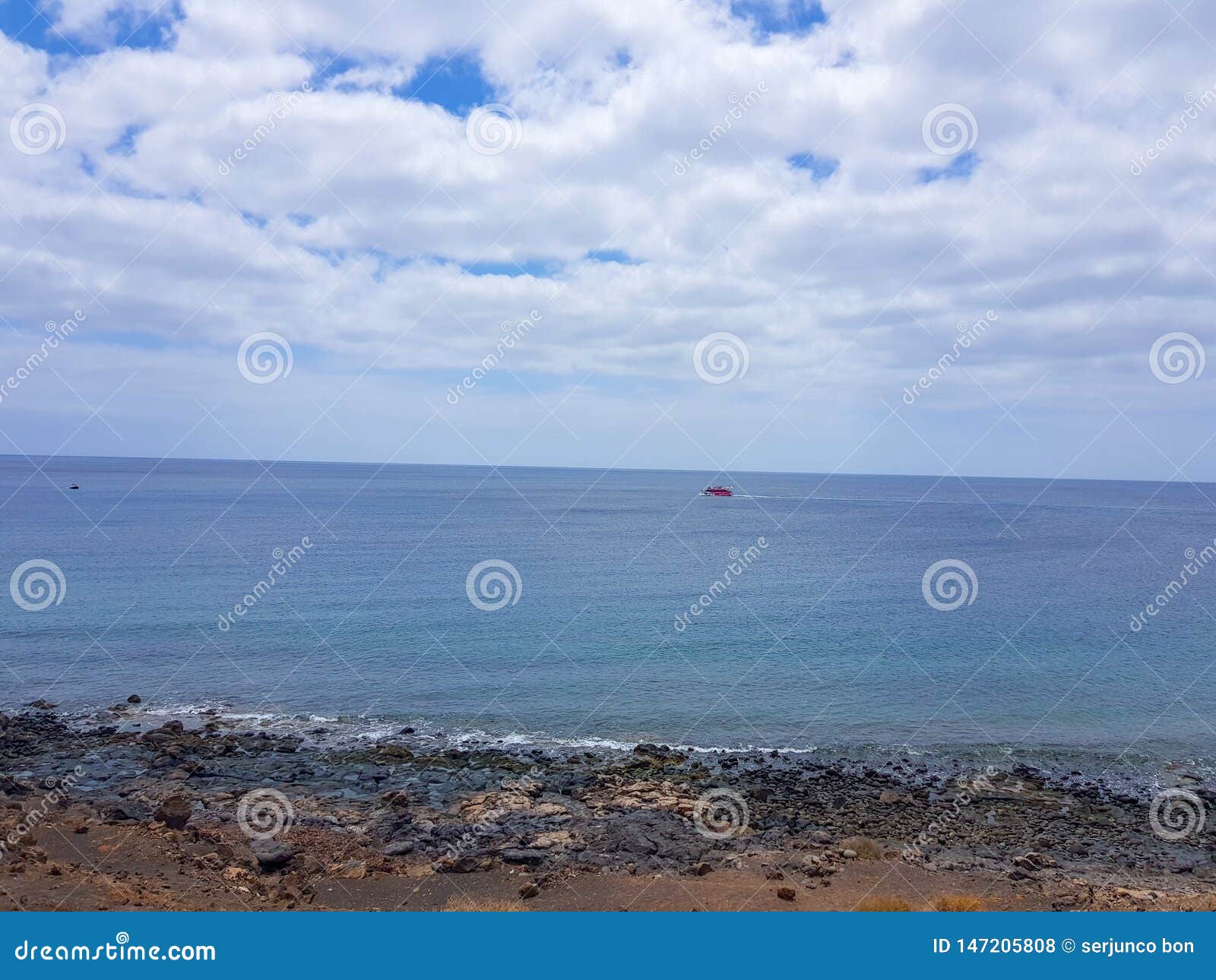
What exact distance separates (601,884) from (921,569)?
61.8 metres

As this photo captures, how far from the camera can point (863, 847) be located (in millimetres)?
19781

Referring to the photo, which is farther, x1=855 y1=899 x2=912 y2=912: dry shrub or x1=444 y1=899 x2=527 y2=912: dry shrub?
→ x1=444 y1=899 x2=527 y2=912: dry shrub

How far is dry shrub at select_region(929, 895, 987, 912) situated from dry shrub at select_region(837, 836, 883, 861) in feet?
9.30

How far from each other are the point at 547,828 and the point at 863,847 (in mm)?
7829

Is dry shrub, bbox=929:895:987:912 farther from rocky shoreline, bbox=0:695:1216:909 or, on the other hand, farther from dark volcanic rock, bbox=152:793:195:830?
dark volcanic rock, bbox=152:793:195:830

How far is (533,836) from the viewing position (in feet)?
66.0

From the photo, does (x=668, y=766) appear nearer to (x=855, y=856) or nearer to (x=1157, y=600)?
(x=855, y=856)

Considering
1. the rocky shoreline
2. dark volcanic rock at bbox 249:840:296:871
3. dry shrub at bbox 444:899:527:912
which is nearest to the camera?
dry shrub at bbox 444:899:527:912

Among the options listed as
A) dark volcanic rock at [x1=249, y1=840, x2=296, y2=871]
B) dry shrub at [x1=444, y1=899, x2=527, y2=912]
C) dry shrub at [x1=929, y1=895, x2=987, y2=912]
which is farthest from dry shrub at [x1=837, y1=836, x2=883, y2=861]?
dark volcanic rock at [x1=249, y1=840, x2=296, y2=871]

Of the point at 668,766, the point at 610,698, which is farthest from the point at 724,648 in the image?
the point at 668,766

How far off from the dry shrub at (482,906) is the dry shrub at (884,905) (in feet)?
21.6

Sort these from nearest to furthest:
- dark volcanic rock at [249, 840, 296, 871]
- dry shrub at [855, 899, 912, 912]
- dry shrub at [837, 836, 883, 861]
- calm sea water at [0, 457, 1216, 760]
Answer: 1. dry shrub at [855, 899, 912, 912]
2. dark volcanic rock at [249, 840, 296, 871]
3. dry shrub at [837, 836, 883, 861]
4. calm sea water at [0, 457, 1216, 760]

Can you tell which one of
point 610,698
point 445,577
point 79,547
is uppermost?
point 79,547

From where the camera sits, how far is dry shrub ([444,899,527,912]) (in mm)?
15953
